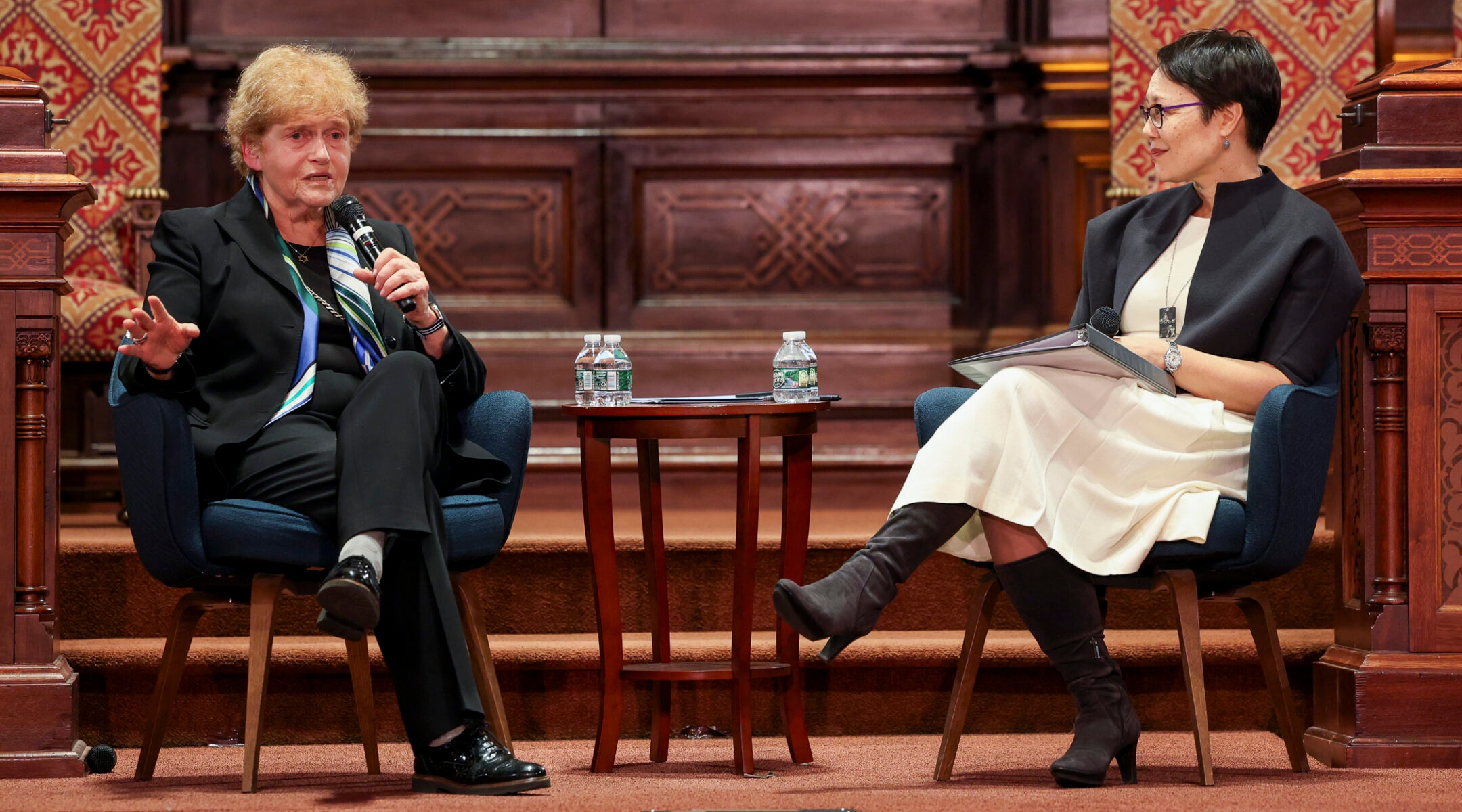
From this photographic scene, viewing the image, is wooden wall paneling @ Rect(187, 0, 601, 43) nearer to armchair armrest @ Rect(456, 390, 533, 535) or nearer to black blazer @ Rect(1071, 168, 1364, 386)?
armchair armrest @ Rect(456, 390, 533, 535)

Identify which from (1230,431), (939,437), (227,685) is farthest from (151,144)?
(1230,431)

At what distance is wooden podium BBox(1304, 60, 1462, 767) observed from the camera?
2.85m

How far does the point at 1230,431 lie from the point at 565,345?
100 inches

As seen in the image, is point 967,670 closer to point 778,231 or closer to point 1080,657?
point 1080,657

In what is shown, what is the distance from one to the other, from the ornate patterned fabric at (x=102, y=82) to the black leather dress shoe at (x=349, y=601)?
2.46m

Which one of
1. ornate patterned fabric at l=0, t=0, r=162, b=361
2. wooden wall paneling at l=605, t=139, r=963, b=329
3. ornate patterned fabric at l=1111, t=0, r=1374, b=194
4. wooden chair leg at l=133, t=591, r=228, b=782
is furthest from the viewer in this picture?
wooden wall paneling at l=605, t=139, r=963, b=329

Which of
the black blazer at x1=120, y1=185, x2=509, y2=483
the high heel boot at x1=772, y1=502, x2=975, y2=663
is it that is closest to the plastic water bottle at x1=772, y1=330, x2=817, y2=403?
the high heel boot at x1=772, y1=502, x2=975, y2=663

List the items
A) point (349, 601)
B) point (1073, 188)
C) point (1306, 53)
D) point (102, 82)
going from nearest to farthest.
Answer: point (349, 601), point (102, 82), point (1306, 53), point (1073, 188)

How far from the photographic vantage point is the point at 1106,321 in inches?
108

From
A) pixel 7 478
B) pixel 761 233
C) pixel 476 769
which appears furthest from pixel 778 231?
pixel 476 769

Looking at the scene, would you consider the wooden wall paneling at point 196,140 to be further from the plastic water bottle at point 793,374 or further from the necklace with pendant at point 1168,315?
the necklace with pendant at point 1168,315

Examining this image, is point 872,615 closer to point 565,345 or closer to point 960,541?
point 960,541

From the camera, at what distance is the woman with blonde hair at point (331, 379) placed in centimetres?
248

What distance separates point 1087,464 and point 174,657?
1.59m
